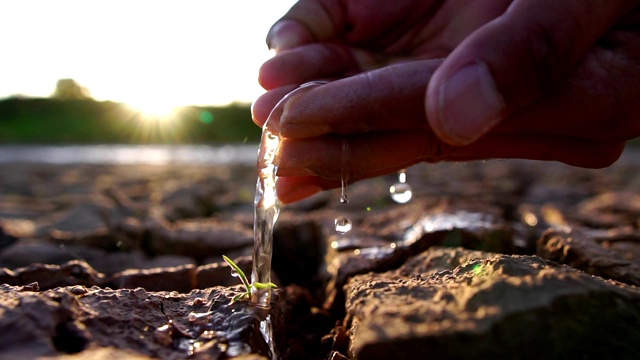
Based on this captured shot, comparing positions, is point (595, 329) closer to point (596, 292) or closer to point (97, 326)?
point (596, 292)

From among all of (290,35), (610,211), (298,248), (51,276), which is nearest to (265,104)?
(290,35)

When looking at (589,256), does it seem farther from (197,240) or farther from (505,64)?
(197,240)

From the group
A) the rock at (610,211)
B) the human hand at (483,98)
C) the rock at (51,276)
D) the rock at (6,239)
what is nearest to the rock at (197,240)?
the rock at (6,239)

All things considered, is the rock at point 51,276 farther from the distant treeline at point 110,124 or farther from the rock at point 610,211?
the distant treeline at point 110,124

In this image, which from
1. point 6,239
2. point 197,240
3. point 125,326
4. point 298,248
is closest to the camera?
point 125,326

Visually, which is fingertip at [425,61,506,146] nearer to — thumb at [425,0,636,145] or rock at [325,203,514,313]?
thumb at [425,0,636,145]

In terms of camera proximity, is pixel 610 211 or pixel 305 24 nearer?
pixel 305 24

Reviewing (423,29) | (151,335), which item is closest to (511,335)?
(151,335)
